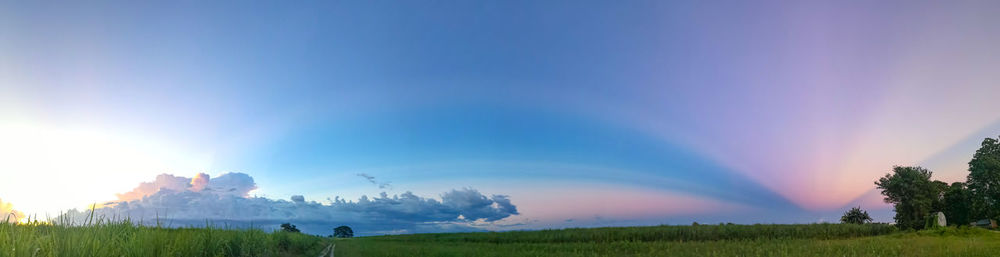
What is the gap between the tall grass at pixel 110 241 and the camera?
5.52 meters

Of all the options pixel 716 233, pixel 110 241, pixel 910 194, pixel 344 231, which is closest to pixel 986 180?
pixel 910 194

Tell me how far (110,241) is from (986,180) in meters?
80.2

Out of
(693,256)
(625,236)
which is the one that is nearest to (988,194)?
(625,236)

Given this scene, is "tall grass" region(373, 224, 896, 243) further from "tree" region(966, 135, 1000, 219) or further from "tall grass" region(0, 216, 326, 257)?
"tall grass" region(0, 216, 326, 257)

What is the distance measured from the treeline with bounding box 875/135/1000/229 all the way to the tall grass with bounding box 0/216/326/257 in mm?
70576

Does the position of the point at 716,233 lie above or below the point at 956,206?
below

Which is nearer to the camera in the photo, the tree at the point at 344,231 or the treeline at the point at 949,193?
the treeline at the point at 949,193

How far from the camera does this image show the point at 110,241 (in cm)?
659

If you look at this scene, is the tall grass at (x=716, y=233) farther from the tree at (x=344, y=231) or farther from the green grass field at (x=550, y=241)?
the tree at (x=344, y=231)

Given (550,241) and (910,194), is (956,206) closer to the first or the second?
(910,194)

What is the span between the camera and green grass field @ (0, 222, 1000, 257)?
6.24 meters

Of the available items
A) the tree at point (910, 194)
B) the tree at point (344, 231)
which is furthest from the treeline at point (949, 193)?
the tree at point (344, 231)

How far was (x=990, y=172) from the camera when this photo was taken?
5362 cm

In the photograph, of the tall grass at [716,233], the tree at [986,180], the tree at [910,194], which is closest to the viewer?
the tall grass at [716,233]
